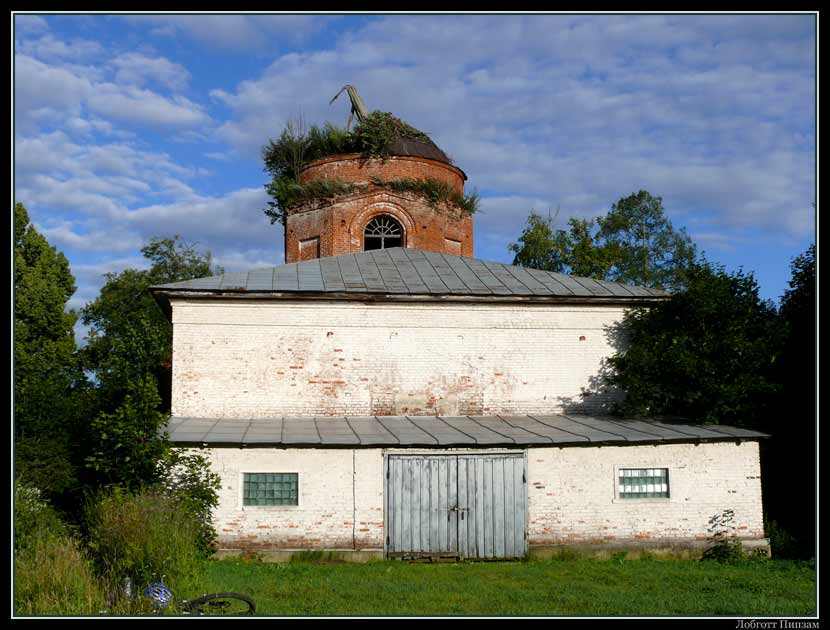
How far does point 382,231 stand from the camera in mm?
20984

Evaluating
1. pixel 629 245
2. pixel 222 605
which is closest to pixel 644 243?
pixel 629 245

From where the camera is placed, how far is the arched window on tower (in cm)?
2092

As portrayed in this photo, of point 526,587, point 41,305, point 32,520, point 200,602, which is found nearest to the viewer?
point 200,602

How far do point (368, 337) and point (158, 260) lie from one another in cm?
2116

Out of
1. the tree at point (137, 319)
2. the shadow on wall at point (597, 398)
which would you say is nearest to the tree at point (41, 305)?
the tree at point (137, 319)

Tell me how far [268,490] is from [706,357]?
8276mm

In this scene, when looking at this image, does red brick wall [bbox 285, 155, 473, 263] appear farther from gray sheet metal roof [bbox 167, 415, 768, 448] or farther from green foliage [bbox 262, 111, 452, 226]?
gray sheet metal roof [bbox 167, 415, 768, 448]

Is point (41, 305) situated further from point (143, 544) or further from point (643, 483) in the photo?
point (643, 483)

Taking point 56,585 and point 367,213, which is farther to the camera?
point 367,213

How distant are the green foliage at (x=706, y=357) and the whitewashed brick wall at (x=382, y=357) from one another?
1.10 meters

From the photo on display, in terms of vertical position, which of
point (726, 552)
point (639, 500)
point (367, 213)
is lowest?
point (726, 552)

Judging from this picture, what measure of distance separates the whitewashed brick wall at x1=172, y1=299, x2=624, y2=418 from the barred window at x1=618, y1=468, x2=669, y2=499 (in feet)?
8.13

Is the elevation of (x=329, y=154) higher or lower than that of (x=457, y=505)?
higher
